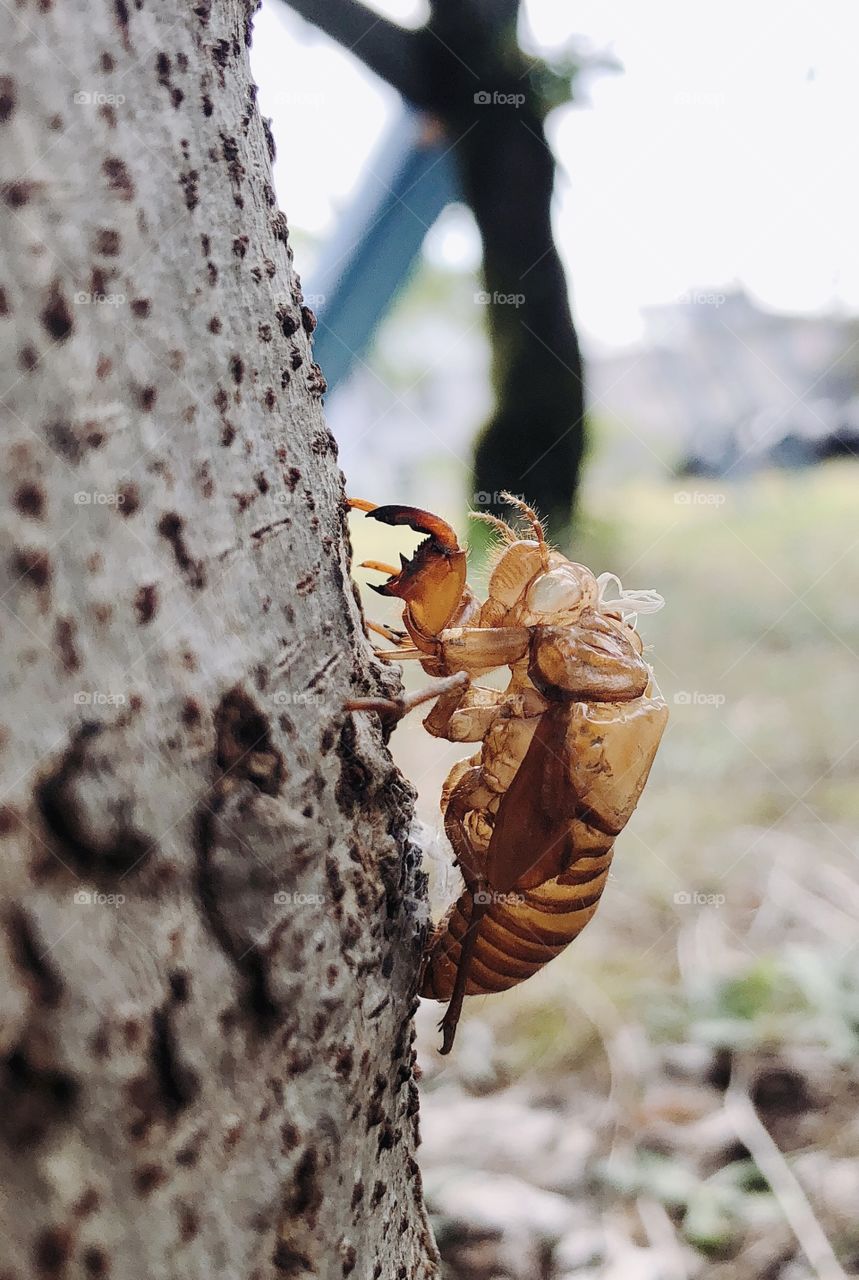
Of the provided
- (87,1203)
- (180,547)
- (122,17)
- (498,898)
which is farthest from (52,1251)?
(122,17)

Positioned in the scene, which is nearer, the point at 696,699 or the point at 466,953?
the point at 466,953

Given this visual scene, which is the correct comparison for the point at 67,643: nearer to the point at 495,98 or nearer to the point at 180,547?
the point at 180,547

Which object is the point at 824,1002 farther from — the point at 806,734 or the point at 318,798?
the point at 318,798

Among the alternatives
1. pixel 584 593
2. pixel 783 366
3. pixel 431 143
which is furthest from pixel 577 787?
pixel 783 366

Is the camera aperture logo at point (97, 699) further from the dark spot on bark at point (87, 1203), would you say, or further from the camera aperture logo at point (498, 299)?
the camera aperture logo at point (498, 299)

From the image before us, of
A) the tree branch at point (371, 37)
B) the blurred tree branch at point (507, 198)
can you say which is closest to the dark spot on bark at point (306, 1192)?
the blurred tree branch at point (507, 198)

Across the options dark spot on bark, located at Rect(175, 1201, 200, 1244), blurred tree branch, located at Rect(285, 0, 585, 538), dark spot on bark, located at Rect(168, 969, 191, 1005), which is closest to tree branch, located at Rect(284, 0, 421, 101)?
blurred tree branch, located at Rect(285, 0, 585, 538)

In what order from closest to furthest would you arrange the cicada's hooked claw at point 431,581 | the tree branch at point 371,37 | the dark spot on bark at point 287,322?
the dark spot on bark at point 287,322 → the cicada's hooked claw at point 431,581 → the tree branch at point 371,37
